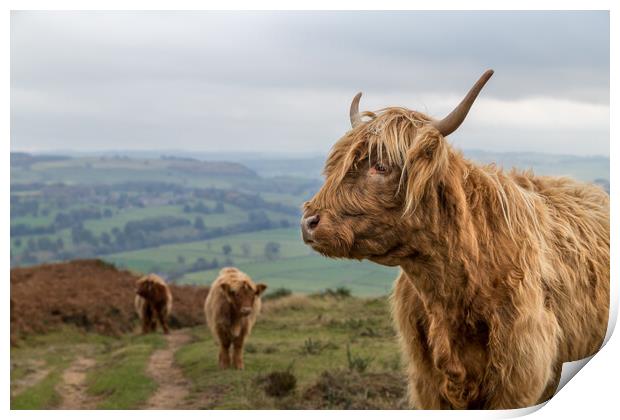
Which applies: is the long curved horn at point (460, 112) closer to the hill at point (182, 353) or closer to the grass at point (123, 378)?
the hill at point (182, 353)

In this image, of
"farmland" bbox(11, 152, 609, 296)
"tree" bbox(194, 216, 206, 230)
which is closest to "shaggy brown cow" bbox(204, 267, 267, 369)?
"farmland" bbox(11, 152, 609, 296)

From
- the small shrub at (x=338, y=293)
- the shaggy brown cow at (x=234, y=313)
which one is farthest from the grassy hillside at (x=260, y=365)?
the shaggy brown cow at (x=234, y=313)

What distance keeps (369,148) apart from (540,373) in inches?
47.1

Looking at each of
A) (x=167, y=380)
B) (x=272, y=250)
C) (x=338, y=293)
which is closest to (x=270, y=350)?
(x=167, y=380)

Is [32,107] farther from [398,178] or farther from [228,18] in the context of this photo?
[398,178]

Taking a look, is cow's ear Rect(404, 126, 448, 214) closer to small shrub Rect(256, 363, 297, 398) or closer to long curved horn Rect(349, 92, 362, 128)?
long curved horn Rect(349, 92, 362, 128)

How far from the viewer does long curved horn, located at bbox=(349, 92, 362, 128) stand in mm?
3105

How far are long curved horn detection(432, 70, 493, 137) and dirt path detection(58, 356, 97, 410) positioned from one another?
5.17 meters

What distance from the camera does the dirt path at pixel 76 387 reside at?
7.09 m

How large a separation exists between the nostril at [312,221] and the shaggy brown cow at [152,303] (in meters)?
11.5

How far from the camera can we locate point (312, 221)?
2.78m

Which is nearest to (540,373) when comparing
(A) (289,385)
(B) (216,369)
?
(A) (289,385)

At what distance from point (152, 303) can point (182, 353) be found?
2829 mm

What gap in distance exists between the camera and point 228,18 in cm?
427
